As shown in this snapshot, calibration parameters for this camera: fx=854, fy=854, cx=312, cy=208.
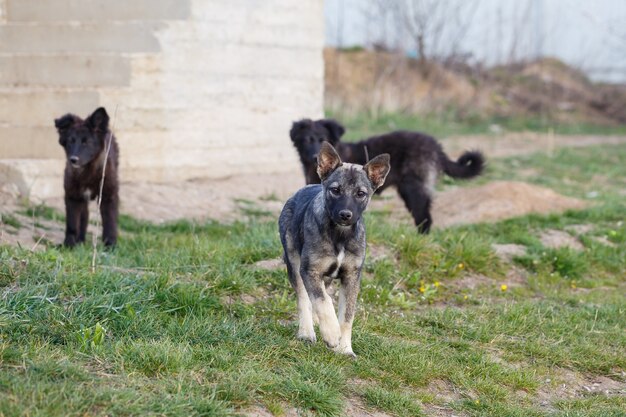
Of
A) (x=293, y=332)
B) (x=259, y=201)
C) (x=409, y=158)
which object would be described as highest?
(x=409, y=158)

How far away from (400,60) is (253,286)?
20.0 meters

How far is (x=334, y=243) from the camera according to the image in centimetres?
536

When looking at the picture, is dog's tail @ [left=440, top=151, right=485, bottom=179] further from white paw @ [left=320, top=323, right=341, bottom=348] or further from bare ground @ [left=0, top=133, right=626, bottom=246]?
white paw @ [left=320, top=323, right=341, bottom=348]

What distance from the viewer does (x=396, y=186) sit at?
9.67 meters

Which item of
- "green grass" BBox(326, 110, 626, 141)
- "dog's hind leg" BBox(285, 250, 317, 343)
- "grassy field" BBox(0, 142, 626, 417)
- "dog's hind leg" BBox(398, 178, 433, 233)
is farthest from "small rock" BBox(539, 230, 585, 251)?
"green grass" BBox(326, 110, 626, 141)

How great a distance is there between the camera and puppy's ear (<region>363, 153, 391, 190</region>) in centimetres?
548

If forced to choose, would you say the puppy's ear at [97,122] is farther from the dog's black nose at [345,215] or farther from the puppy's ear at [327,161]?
the dog's black nose at [345,215]

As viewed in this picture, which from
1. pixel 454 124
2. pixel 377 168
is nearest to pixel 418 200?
pixel 377 168

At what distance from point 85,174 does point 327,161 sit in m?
3.83

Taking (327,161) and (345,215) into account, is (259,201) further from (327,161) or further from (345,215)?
(345,215)

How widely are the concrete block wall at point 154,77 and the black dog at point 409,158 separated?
2766mm

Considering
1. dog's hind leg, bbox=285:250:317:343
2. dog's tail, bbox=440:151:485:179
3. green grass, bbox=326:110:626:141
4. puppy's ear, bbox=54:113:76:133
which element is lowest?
green grass, bbox=326:110:626:141

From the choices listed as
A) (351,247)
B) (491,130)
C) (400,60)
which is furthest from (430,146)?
(400,60)

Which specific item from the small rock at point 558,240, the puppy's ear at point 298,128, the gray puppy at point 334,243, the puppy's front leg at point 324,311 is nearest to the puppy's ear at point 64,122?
the puppy's ear at point 298,128
